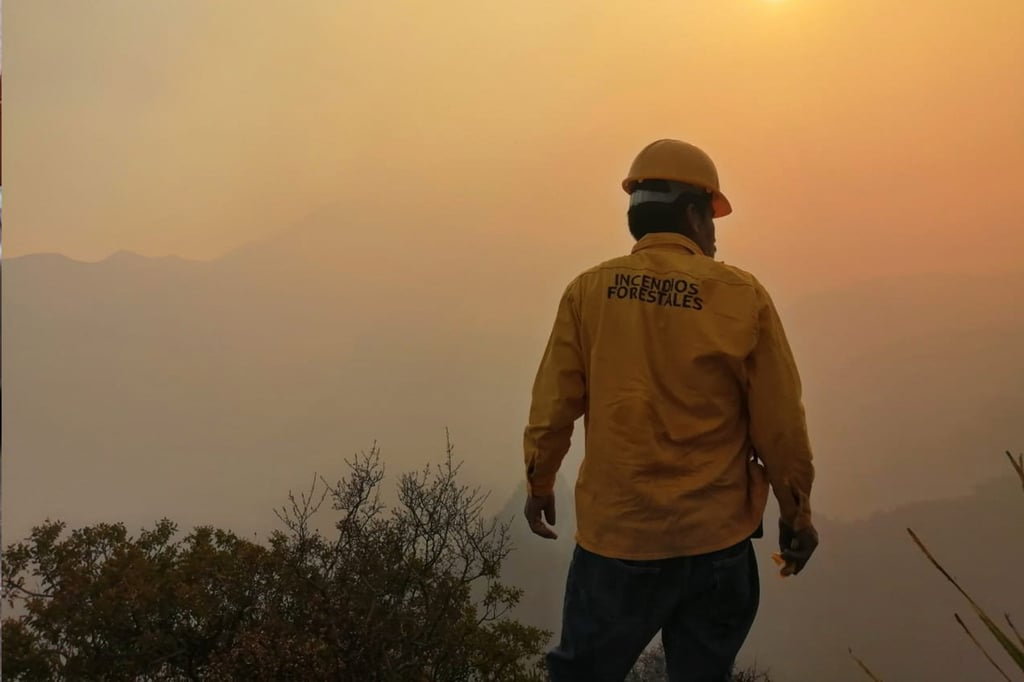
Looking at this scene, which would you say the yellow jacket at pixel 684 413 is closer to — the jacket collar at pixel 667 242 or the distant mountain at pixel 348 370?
the jacket collar at pixel 667 242

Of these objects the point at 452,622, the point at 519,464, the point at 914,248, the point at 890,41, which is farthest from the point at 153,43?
the point at 914,248

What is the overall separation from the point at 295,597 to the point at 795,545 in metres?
1.36

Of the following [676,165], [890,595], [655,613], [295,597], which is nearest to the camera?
[655,613]

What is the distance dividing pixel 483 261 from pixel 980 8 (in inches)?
67.0

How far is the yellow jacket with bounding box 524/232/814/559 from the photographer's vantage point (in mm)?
1209

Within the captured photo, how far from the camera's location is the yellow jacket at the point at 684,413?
1.21m

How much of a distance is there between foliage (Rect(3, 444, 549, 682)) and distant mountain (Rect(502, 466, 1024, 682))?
0.23m

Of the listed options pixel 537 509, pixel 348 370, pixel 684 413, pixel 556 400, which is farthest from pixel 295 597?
pixel 684 413

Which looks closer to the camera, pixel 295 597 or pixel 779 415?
pixel 779 415

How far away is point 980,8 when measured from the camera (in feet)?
7.38

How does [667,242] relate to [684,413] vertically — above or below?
above

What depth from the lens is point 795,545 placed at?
1269mm

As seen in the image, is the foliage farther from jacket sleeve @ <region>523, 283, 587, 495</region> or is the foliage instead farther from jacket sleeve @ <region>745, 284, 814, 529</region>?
jacket sleeve @ <region>745, 284, 814, 529</region>

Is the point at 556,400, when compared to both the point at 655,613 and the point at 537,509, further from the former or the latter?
the point at 655,613
